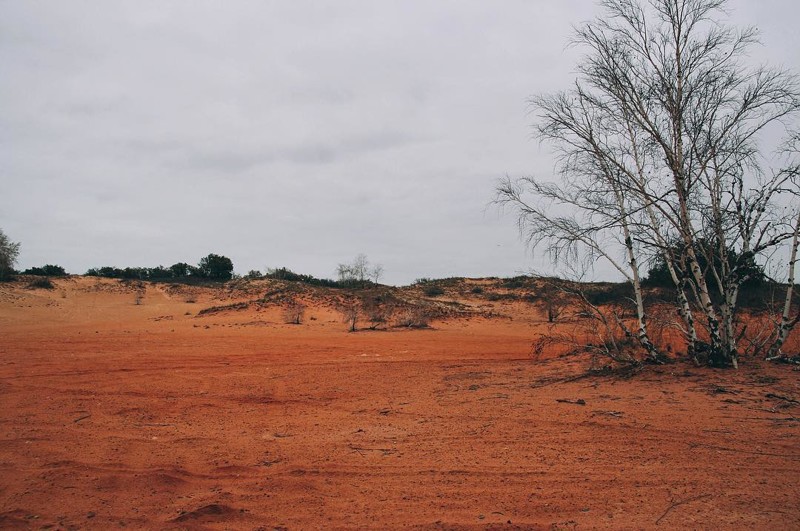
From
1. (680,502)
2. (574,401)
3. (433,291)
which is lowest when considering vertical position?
(680,502)

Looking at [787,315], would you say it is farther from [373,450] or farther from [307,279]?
[307,279]

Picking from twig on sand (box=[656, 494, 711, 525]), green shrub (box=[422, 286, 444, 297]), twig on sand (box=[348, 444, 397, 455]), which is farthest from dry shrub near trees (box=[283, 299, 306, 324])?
twig on sand (box=[656, 494, 711, 525])

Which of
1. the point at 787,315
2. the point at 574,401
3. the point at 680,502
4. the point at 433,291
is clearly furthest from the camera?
the point at 433,291

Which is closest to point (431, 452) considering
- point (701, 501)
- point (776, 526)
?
point (701, 501)

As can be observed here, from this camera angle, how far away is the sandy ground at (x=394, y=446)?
4266 millimetres

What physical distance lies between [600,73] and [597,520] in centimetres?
762

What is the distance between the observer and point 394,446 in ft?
19.7

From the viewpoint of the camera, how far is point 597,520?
3.98 meters

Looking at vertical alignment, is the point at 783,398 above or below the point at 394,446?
above

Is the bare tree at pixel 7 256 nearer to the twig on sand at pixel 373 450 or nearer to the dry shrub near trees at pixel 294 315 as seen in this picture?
the dry shrub near trees at pixel 294 315

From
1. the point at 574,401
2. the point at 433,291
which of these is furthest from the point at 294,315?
the point at 574,401

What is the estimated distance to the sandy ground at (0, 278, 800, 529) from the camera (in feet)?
14.0

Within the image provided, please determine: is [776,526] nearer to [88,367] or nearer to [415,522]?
[415,522]

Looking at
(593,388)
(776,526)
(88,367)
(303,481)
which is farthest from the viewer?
(88,367)
